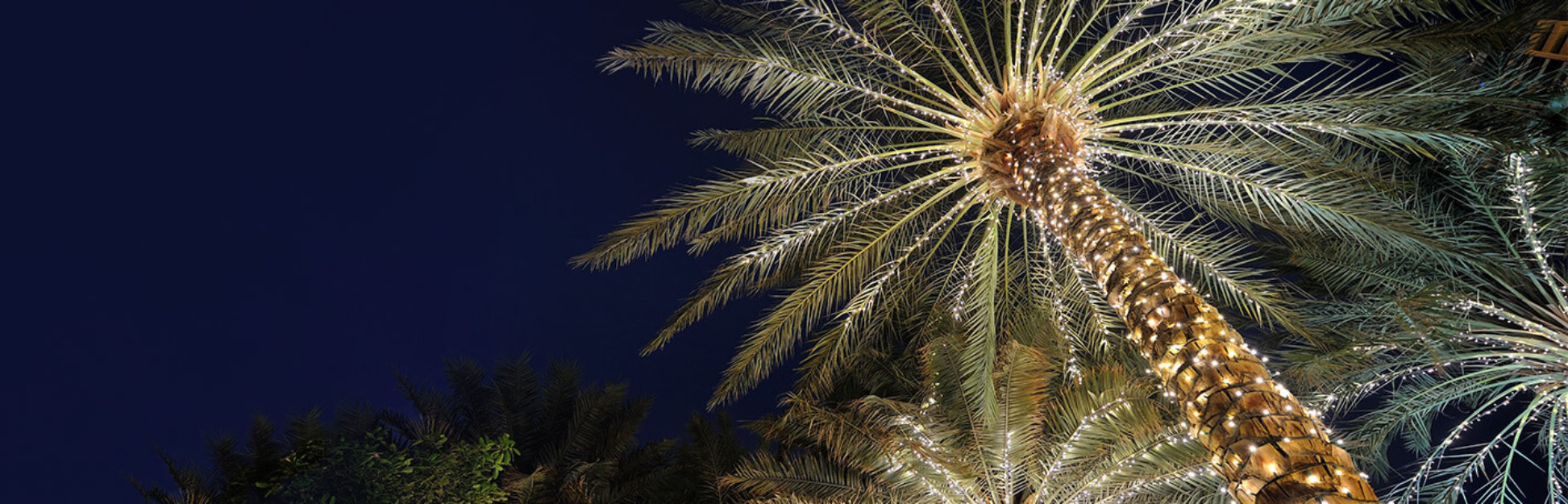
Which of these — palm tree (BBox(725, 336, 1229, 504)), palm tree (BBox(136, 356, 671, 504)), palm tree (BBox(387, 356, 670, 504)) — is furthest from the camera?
palm tree (BBox(387, 356, 670, 504))

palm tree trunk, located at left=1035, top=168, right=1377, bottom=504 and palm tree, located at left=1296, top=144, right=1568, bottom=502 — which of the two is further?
palm tree, located at left=1296, top=144, right=1568, bottom=502

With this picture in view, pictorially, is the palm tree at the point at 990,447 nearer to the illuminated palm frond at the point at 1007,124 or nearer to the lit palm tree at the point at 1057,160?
the lit palm tree at the point at 1057,160

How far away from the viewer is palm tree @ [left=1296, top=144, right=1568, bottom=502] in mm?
6906

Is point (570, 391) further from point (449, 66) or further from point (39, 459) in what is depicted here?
point (39, 459)

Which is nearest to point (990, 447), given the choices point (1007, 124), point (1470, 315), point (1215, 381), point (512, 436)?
point (1007, 124)

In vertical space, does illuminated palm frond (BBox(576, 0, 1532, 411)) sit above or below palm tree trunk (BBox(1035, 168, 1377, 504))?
above

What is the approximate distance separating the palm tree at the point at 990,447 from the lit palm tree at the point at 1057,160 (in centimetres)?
38

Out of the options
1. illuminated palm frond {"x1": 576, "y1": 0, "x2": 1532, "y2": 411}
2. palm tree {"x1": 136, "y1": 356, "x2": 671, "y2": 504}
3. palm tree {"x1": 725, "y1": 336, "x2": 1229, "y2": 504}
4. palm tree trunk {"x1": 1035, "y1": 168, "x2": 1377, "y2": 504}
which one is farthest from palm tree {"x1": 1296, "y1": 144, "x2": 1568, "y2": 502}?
palm tree {"x1": 136, "y1": 356, "x2": 671, "y2": 504}

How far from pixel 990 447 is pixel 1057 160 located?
98.1 inches

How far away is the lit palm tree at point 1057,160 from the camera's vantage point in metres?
4.66

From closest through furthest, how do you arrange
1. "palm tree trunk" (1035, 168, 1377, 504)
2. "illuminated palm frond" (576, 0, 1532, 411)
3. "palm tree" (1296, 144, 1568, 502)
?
1. "palm tree trunk" (1035, 168, 1377, 504)
2. "illuminated palm frond" (576, 0, 1532, 411)
3. "palm tree" (1296, 144, 1568, 502)

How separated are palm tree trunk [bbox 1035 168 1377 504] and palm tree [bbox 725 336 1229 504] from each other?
181 cm

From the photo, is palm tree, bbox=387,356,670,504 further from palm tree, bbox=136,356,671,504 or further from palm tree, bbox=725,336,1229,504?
palm tree, bbox=725,336,1229,504

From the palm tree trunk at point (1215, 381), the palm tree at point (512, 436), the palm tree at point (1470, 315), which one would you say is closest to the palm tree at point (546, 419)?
the palm tree at point (512, 436)
